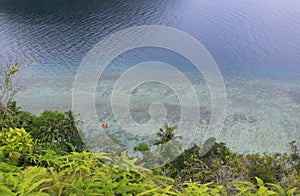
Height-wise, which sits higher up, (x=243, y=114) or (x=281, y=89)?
(x=281, y=89)

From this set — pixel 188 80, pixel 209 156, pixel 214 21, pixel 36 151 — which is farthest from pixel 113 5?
pixel 36 151

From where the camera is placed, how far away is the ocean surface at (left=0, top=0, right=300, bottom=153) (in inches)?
727

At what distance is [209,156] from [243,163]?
5.29ft

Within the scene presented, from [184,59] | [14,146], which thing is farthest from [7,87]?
[184,59]

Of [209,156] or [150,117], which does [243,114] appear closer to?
[150,117]

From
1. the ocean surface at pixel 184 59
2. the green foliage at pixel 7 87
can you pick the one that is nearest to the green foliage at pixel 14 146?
the green foliage at pixel 7 87

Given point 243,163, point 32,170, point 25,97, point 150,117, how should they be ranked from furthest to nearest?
point 25,97, point 150,117, point 243,163, point 32,170

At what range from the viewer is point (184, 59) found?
25984 mm

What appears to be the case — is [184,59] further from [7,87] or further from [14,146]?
[14,146]

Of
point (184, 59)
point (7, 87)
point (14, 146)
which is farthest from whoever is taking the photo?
point (184, 59)

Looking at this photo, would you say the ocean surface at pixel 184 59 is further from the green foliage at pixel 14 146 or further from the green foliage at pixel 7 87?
the green foliage at pixel 14 146

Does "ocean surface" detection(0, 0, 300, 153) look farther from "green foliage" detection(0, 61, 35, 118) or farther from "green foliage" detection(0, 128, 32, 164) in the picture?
"green foliage" detection(0, 128, 32, 164)

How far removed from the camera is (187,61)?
85.0 feet

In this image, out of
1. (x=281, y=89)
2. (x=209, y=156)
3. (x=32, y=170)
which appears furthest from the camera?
(x=281, y=89)
